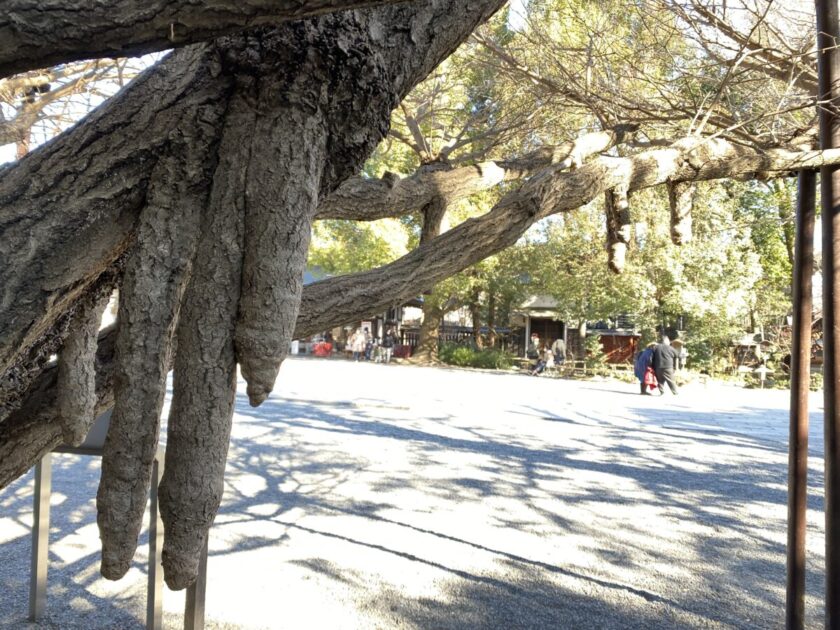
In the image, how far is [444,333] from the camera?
3428 centimetres

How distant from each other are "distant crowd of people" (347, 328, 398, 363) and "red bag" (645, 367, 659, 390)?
43.3 ft

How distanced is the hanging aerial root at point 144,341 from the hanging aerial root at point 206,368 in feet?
0.21

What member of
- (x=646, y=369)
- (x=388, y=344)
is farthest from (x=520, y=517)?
(x=388, y=344)

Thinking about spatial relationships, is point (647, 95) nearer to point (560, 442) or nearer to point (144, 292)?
point (560, 442)

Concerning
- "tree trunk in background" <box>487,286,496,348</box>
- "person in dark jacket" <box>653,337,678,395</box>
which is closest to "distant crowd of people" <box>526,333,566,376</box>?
"tree trunk in background" <box>487,286,496,348</box>

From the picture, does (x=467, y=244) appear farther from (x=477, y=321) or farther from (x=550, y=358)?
(x=477, y=321)

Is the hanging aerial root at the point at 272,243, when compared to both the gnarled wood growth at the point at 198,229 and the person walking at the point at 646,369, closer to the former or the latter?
the gnarled wood growth at the point at 198,229

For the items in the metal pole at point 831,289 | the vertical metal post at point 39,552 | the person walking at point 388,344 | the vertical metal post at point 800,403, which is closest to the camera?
the metal pole at point 831,289

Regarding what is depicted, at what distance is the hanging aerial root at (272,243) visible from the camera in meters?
1.57

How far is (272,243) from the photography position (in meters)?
1.58

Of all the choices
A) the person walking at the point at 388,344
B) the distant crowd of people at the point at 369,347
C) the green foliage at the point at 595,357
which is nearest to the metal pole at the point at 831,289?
the green foliage at the point at 595,357

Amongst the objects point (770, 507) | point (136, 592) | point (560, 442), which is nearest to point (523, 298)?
point (560, 442)

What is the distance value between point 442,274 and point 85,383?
1.55m

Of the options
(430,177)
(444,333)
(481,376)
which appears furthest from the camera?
(444,333)
